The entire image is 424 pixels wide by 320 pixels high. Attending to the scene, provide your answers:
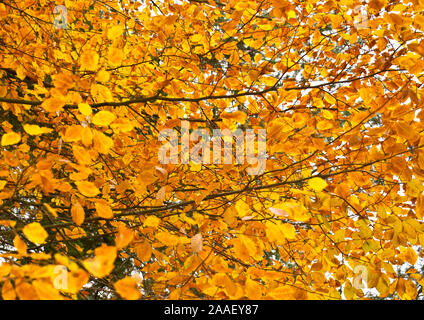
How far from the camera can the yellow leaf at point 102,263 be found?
3.17ft

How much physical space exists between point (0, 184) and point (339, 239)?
1938mm

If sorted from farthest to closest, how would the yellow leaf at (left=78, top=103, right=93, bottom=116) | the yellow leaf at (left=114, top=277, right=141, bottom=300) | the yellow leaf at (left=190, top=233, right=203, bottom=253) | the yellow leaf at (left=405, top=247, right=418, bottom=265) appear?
the yellow leaf at (left=405, top=247, right=418, bottom=265), the yellow leaf at (left=78, top=103, right=93, bottom=116), the yellow leaf at (left=190, top=233, right=203, bottom=253), the yellow leaf at (left=114, top=277, right=141, bottom=300)

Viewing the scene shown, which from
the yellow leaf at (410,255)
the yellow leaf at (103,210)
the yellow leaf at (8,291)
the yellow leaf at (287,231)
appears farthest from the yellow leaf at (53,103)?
the yellow leaf at (410,255)

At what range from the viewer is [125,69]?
10.5 feet

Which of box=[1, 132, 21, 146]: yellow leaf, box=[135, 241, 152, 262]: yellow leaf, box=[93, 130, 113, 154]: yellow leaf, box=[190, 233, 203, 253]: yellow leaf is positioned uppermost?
box=[93, 130, 113, 154]: yellow leaf

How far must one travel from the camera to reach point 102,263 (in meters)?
1.00

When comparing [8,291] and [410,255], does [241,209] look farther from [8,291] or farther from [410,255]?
[410,255]

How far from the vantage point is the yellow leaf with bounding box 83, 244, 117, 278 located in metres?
0.97

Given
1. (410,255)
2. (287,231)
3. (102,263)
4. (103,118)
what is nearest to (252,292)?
(287,231)

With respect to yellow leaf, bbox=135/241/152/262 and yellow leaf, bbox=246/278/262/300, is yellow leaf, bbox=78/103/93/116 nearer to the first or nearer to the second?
yellow leaf, bbox=135/241/152/262

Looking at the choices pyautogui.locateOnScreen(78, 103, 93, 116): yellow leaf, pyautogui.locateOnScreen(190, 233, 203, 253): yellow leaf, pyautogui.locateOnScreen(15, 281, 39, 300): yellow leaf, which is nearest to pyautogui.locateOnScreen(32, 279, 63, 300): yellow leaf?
pyautogui.locateOnScreen(15, 281, 39, 300): yellow leaf
